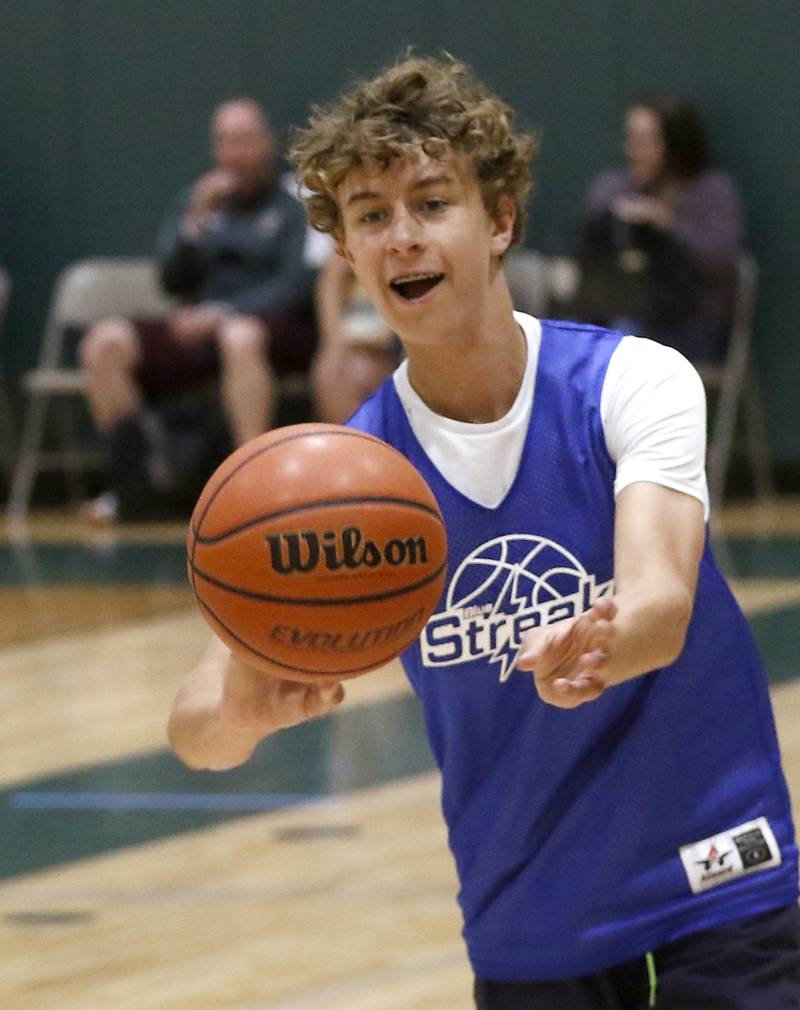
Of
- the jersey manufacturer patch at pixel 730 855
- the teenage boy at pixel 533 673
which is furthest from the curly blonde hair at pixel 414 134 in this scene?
the jersey manufacturer patch at pixel 730 855

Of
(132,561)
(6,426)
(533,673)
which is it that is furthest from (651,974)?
(6,426)

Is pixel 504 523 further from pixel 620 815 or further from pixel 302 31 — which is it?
pixel 302 31

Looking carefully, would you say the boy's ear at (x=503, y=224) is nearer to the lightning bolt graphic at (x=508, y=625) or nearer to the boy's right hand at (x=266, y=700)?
the lightning bolt graphic at (x=508, y=625)

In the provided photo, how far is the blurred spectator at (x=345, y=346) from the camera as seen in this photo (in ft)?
32.3

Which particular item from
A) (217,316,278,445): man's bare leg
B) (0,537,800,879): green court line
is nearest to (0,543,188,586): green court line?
(217,316,278,445): man's bare leg

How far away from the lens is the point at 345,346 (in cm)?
987

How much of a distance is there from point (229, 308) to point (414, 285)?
315 inches

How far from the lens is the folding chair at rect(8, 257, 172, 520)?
11391 millimetres

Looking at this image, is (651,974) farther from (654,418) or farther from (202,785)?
(202,785)

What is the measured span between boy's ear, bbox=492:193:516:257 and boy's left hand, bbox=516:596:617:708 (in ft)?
2.19

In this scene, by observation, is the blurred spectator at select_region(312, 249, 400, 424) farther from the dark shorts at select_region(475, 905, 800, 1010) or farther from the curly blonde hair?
the dark shorts at select_region(475, 905, 800, 1010)

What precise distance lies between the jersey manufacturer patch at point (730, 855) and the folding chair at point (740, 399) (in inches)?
301

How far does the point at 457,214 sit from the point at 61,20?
1041 centimetres

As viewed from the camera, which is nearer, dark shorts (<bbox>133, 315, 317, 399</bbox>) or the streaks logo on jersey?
the streaks logo on jersey
